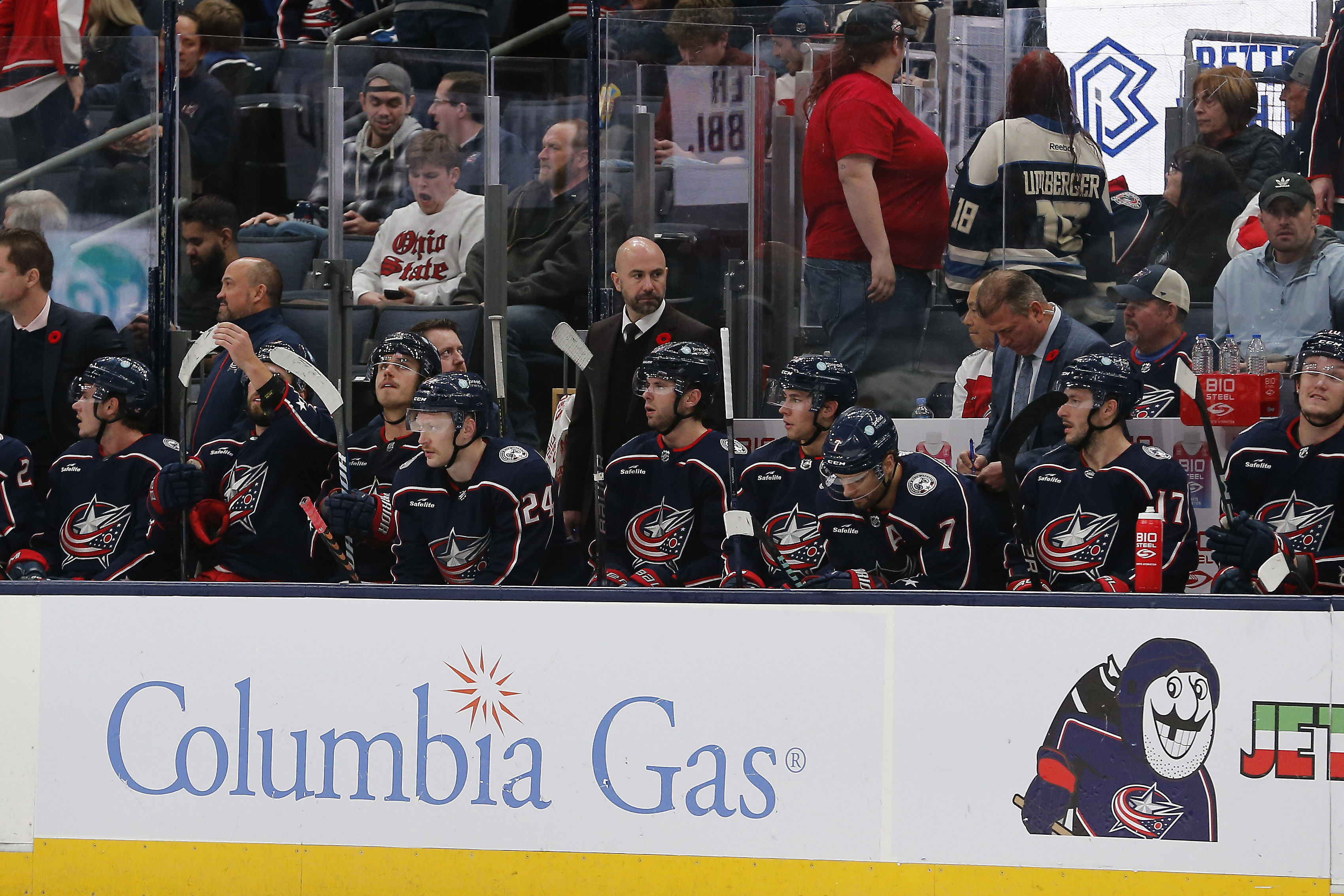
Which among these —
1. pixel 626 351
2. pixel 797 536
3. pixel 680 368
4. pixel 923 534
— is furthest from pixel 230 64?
pixel 923 534

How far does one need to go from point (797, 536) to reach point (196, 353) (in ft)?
7.27

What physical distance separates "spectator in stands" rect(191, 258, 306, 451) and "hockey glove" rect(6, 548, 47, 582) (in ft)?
2.35

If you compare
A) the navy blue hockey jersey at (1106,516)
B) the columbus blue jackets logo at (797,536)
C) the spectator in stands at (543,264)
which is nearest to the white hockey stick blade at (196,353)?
the spectator in stands at (543,264)

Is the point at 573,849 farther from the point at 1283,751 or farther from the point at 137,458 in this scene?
the point at 137,458

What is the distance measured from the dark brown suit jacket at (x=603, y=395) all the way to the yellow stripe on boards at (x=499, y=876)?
6.48 feet

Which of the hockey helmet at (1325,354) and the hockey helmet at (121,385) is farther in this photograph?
the hockey helmet at (121,385)

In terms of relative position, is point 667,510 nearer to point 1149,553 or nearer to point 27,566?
point 1149,553

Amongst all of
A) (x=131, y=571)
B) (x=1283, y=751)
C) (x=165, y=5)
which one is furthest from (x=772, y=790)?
(x=165, y=5)

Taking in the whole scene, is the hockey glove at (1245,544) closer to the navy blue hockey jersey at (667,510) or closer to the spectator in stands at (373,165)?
the navy blue hockey jersey at (667,510)

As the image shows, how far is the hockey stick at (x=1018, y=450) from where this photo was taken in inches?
206

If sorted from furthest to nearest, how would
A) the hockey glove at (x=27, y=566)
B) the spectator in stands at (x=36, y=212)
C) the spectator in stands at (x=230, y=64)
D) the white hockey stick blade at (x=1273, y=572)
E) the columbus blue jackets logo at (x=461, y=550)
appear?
the spectator in stands at (x=230, y=64), the spectator in stands at (x=36, y=212), the hockey glove at (x=27, y=566), the columbus blue jackets logo at (x=461, y=550), the white hockey stick blade at (x=1273, y=572)

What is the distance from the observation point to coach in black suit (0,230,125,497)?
20.9 ft

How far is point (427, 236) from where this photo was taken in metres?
6.81

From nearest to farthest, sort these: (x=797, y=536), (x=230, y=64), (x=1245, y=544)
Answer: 1. (x=1245, y=544)
2. (x=797, y=536)
3. (x=230, y=64)
